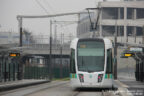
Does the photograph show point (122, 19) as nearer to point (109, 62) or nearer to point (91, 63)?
point (109, 62)

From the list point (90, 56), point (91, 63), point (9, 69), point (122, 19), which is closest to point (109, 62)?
point (91, 63)

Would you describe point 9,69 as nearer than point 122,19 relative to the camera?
Yes

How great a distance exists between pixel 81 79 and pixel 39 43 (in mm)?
38764

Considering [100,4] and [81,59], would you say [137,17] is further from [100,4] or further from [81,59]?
[81,59]

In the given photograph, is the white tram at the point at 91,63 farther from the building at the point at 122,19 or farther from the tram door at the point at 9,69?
the building at the point at 122,19

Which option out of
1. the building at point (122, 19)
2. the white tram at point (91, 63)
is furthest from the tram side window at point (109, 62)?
the building at point (122, 19)

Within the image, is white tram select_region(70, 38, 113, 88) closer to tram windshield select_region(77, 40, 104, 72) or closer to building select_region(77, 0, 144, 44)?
tram windshield select_region(77, 40, 104, 72)

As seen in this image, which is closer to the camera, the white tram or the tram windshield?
the white tram

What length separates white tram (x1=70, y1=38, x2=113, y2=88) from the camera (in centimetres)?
2172

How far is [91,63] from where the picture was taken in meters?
22.1

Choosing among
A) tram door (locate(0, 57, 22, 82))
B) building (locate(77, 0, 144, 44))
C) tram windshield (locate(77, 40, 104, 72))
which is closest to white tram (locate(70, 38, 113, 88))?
tram windshield (locate(77, 40, 104, 72))

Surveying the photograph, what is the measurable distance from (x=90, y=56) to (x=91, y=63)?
0.47m

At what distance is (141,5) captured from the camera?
8219cm

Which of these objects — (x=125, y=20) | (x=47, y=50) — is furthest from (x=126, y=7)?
(x=47, y=50)
